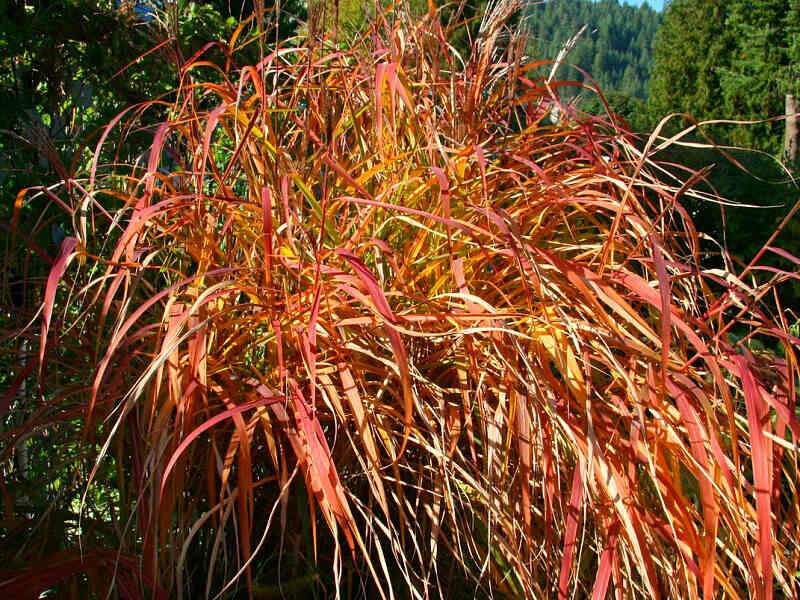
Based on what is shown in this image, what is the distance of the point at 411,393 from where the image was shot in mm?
1049

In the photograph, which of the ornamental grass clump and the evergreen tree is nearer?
the ornamental grass clump

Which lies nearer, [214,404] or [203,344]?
[203,344]

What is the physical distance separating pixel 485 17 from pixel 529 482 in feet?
3.28

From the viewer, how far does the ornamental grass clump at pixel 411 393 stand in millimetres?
1050

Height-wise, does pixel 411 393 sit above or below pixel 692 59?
above

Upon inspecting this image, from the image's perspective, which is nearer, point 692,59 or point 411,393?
point 411,393

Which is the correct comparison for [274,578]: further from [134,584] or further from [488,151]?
[488,151]

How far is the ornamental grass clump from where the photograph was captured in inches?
41.3

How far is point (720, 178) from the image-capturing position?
16.9 ft

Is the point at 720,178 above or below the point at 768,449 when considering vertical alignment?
below

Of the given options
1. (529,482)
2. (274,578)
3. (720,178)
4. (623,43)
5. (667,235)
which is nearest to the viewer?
(529,482)

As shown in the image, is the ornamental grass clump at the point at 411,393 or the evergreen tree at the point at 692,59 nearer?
the ornamental grass clump at the point at 411,393

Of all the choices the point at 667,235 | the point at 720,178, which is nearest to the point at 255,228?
the point at 667,235

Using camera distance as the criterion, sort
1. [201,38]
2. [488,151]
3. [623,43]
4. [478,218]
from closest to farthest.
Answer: [478,218] → [488,151] → [201,38] → [623,43]
